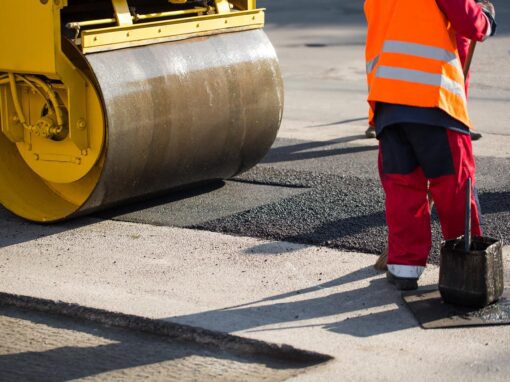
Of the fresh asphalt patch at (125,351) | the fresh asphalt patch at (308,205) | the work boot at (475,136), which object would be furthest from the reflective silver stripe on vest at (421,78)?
the work boot at (475,136)

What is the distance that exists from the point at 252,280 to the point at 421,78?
48.2 inches

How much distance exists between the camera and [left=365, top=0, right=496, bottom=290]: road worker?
4.92 m

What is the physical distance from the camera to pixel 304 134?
892 centimetres

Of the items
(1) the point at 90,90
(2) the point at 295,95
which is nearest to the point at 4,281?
(1) the point at 90,90

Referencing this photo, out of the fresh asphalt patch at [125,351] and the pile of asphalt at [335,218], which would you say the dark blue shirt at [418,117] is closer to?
the pile of asphalt at [335,218]

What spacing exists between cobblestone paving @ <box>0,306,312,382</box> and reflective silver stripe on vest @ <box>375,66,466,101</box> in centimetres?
142

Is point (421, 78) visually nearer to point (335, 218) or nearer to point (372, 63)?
point (372, 63)

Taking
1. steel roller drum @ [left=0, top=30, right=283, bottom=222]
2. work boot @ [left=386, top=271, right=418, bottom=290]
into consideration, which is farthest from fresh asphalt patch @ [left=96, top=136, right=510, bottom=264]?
work boot @ [left=386, top=271, right=418, bottom=290]

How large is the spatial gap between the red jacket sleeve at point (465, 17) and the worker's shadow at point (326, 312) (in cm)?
120

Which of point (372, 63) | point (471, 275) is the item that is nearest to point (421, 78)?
point (372, 63)

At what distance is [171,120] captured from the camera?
6211 mm

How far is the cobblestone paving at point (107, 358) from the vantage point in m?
4.29

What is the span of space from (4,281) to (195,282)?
3.03 feet

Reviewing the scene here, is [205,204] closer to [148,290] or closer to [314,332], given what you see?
[148,290]
